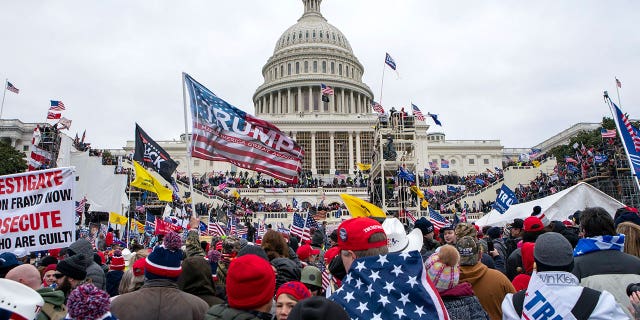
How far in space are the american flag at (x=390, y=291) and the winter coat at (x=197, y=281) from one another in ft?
5.74

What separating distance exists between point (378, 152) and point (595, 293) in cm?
2982

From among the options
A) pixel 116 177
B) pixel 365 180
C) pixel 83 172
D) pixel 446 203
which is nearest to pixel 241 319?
pixel 116 177

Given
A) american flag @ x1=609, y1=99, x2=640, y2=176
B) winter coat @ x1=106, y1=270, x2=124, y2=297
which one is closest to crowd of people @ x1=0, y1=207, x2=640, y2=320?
winter coat @ x1=106, y1=270, x2=124, y2=297

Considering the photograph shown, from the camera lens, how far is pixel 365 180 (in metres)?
56.6

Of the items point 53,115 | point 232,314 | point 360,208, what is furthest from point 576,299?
point 53,115

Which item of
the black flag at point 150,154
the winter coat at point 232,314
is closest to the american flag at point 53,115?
the black flag at point 150,154

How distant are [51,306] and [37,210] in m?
3.39

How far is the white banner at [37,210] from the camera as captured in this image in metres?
6.48

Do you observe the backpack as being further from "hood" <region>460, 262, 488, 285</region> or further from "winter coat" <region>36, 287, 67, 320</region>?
"winter coat" <region>36, 287, 67, 320</region>

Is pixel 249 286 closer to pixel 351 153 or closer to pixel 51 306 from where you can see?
pixel 51 306

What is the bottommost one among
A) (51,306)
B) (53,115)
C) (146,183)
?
(51,306)

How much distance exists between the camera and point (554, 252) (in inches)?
122

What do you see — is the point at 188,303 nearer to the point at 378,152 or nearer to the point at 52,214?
the point at 52,214

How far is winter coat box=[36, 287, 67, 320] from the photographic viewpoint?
3715 mm
